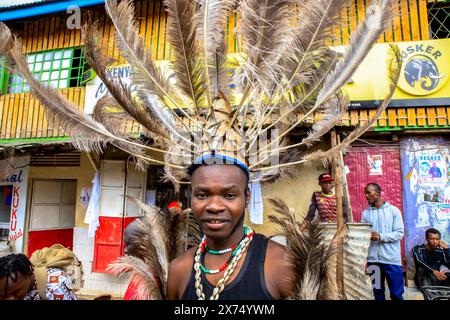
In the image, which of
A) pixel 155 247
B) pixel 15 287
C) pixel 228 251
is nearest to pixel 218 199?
pixel 228 251

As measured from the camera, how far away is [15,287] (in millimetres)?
2410

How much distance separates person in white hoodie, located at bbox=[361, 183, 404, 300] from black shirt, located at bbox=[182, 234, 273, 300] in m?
3.47

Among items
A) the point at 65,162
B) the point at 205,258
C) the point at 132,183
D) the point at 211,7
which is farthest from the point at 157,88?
the point at 65,162

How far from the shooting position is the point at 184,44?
79.0 inches

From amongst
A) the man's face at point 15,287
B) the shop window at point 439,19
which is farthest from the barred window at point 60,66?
the shop window at point 439,19

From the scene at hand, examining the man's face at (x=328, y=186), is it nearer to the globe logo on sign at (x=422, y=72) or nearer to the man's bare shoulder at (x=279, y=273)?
the globe logo on sign at (x=422, y=72)

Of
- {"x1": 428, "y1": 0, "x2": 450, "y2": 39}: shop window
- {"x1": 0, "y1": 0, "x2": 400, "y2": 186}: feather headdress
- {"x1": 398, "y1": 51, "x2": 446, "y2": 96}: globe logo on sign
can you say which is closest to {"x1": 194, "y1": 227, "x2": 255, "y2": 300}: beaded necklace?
{"x1": 0, "y1": 0, "x2": 400, "y2": 186}: feather headdress

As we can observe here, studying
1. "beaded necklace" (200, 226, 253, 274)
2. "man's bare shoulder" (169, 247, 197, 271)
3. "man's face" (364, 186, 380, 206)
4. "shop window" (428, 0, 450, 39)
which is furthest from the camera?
"shop window" (428, 0, 450, 39)

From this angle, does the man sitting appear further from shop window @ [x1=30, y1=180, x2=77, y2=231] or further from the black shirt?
shop window @ [x1=30, y1=180, x2=77, y2=231]

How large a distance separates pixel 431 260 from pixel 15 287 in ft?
18.6

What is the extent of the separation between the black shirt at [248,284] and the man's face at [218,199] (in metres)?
0.18

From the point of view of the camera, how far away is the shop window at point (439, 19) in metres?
6.45

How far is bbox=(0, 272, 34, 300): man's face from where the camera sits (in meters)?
2.36
